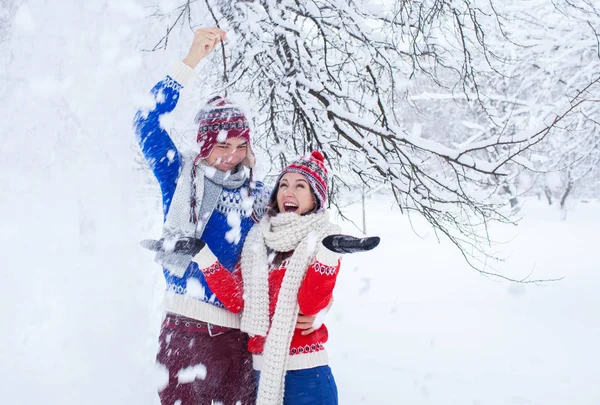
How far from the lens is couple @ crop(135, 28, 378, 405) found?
2113mm

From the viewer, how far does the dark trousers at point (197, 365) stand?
2.14 meters

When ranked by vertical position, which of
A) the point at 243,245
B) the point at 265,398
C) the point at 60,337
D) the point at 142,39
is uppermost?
the point at 142,39

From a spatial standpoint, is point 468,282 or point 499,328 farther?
point 468,282

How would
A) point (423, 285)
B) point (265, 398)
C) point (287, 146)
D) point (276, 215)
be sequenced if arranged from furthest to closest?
point (423, 285)
point (287, 146)
point (276, 215)
point (265, 398)

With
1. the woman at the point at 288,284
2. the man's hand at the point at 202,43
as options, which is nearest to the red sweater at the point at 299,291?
the woman at the point at 288,284

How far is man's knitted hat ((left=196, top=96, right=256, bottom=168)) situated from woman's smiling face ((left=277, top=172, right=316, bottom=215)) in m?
0.29

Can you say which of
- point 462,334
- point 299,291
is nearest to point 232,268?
point 299,291

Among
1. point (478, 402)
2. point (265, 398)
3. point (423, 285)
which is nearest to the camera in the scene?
point (265, 398)

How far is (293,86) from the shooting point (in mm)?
3348

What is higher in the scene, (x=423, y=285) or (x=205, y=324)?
(x=423, y=285)

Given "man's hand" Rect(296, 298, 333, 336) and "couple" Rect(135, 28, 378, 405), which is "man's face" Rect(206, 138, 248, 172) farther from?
"man's hand" Rect(296, 298, 333, 336)

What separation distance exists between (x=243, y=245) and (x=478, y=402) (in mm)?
2851

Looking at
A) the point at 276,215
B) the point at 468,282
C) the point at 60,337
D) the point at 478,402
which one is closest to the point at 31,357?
the point at 60,337

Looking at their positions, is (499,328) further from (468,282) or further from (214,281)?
(214,281)
